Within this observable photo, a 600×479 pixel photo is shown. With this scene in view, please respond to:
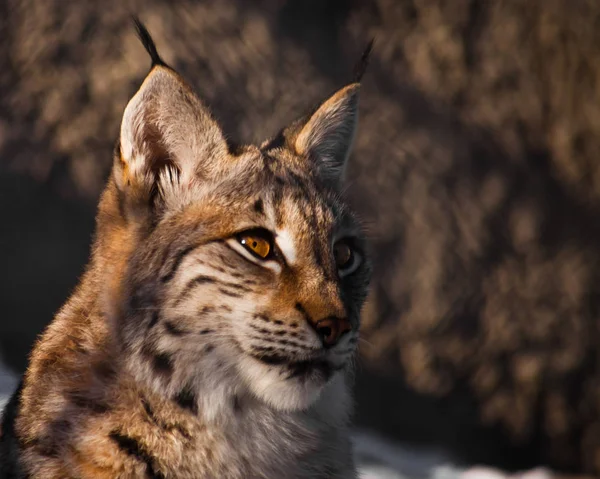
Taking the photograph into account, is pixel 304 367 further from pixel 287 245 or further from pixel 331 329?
pixel 287 245

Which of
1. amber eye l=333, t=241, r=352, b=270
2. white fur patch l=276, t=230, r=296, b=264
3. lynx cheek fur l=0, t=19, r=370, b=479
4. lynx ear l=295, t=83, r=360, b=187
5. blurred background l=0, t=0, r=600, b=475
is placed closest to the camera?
lynx cheek fur l=0, t=19, r=370, b=479

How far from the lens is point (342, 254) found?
9.92ft

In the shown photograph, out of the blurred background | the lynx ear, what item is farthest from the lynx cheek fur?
the blurred background

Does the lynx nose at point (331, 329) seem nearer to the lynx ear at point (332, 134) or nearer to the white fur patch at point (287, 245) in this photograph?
the white fur patch at point (287, 245)

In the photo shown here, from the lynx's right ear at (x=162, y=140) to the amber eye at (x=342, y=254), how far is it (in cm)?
53

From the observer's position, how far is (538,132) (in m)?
6.03

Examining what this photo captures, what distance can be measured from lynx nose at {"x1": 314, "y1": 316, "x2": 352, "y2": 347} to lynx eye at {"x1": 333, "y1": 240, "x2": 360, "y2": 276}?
332 millimetres

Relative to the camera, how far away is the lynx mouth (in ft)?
8.68

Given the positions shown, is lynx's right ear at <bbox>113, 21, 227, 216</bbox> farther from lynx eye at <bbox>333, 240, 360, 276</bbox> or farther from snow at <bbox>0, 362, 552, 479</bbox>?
snow at <bbox>0, 362, 552, 479</bbox>

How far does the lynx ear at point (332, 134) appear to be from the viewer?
329cm

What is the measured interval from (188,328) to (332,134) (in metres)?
1.14

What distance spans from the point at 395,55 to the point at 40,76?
242 cm

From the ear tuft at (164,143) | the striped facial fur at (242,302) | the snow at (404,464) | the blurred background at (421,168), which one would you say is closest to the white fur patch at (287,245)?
A: the striped facial fur at (242,302)

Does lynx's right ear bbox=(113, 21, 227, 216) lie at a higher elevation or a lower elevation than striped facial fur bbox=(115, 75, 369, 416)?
higher
